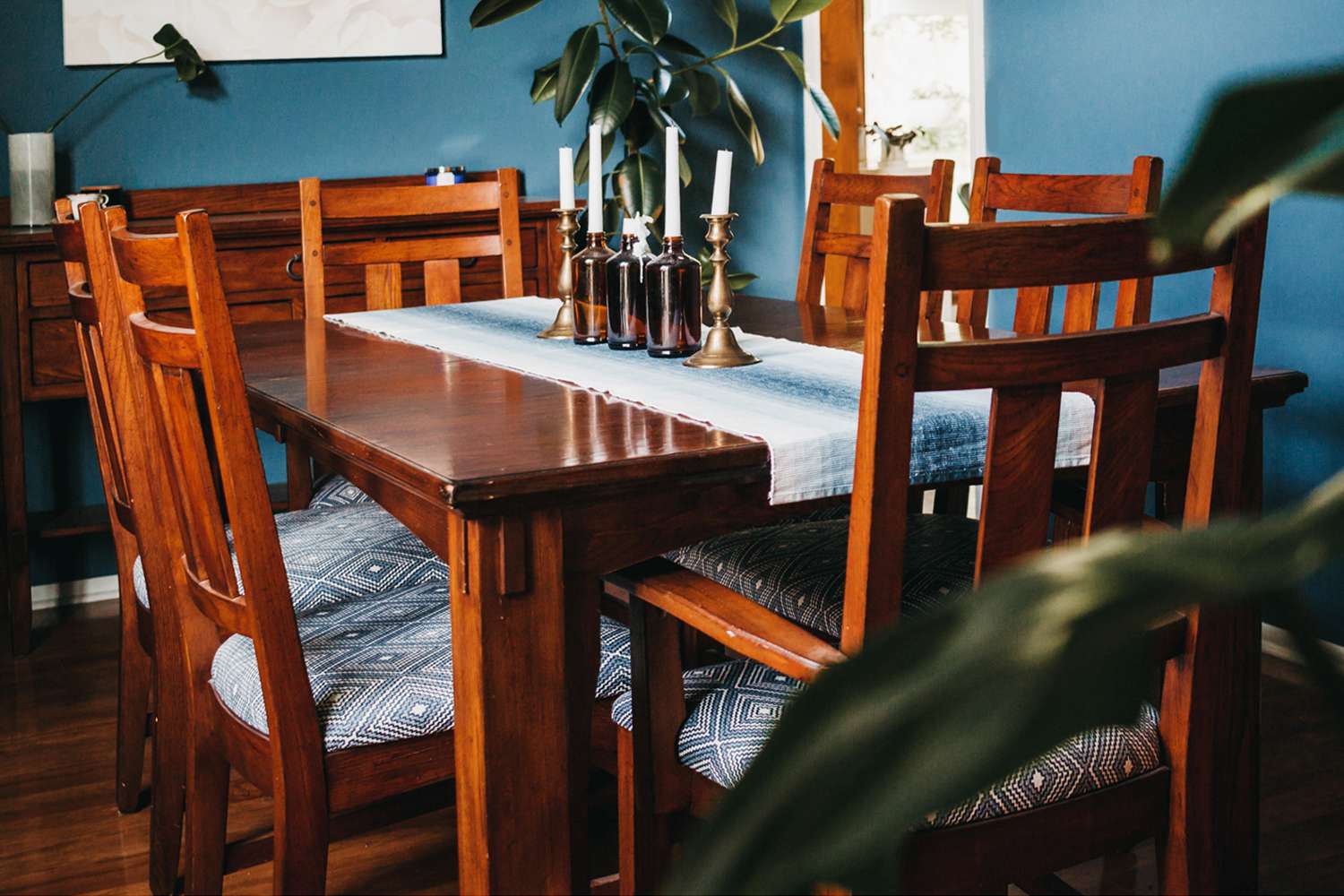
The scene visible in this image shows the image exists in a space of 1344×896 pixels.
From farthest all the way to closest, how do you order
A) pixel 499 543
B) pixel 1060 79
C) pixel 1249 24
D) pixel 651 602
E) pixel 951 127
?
pixel 951 127
pixel 1060 79
pixel 1249 24
pixel 651 602
pixel 499 543

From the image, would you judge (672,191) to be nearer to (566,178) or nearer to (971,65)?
(566,178)

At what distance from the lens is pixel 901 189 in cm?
258

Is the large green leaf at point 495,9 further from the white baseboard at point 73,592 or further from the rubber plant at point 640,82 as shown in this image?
the white baseboard at point 73,592

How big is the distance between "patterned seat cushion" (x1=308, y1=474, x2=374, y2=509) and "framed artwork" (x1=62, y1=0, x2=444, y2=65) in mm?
1686

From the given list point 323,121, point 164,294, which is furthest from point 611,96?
point 164,294

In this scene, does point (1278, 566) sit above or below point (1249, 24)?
below

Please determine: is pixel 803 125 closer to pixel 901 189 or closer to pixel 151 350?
pixel 901 189

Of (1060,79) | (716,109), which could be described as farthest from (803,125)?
(1060,79)

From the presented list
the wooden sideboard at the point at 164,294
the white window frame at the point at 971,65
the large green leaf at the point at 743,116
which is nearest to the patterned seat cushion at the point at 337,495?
the wooden sideboard at the point at 164,294

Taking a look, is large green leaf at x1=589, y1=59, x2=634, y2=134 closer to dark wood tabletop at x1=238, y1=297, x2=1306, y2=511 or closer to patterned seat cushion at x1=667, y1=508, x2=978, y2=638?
dark wood tabletop at x1=238, y1=297, x2=1306, y2=511

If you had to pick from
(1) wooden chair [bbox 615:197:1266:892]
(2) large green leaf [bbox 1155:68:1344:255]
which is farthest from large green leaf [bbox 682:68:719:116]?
(2) large green leaf [bbox 1155:68:1344:255]

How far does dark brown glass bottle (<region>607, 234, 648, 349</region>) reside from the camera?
1.98 m

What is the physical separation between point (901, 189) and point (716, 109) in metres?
1.80

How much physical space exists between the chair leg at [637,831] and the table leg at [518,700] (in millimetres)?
131
